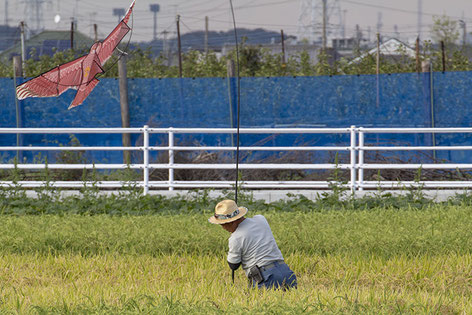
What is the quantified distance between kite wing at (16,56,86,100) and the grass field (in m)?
1.80

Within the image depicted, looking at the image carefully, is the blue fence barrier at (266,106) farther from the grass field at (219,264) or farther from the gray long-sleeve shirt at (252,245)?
the gray long-sleeve shirt at (252,245)

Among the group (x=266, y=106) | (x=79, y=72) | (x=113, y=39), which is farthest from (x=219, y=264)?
(x=266, y=106)

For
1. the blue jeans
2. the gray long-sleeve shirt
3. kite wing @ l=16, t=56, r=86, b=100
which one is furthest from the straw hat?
kite wing @ l=16, t=56, r=86, b=100

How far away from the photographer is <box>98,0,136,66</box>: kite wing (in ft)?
23.9

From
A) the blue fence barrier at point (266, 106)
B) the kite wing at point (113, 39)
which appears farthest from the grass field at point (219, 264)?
the blue fence barrier at point (266, 106)

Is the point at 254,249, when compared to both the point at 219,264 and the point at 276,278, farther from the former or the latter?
the point at 219,264

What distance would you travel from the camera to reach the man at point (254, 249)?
22.1 ft

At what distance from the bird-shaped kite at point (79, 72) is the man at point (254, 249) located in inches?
74.0

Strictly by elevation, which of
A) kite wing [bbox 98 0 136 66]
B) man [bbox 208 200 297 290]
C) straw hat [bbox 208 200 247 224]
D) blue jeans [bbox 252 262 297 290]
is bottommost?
blue jeans [bbox 252 262 297 290]

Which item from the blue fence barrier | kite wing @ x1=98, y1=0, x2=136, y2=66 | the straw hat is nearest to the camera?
the straw hat

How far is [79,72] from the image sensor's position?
7422mm

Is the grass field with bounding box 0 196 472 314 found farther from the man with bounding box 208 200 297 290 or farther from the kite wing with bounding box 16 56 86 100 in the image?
the kite wing with bounding box 16 56 86 100

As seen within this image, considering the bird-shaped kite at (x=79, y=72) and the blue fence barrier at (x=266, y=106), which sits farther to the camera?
the blue fence barrier at (x=266, y=106)

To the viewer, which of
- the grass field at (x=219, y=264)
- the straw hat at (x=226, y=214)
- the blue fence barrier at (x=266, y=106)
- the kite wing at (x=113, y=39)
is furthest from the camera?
the blue fence barrier at (x=266, y=106)
